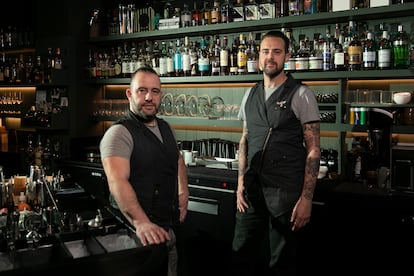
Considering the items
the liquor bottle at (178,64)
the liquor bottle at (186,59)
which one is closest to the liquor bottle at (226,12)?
the liquor bottle at (186,59)

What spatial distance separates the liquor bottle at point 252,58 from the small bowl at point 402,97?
118 cm

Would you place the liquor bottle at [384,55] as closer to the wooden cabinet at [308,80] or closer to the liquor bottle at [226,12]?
the wooden cabinet at [308,80]

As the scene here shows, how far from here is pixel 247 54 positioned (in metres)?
4.38

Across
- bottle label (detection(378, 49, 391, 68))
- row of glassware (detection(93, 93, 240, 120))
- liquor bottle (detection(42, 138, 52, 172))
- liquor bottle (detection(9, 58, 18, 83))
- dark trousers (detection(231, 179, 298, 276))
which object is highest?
liquor bottle (detection(9, 58, 18, 83))

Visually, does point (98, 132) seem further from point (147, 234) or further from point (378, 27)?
point (147, 234)

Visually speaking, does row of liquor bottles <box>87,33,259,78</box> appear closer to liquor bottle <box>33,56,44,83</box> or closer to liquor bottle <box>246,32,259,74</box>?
liquor bottle <box>246,32,259,74</box>

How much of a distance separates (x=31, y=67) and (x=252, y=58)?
Result: 2780 mm

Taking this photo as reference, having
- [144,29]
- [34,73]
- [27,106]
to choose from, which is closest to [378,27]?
[144,29]

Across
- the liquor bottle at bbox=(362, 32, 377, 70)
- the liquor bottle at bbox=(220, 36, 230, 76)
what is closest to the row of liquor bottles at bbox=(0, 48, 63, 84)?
the liquor bottle at bbox=(220, 36, 230, 76)

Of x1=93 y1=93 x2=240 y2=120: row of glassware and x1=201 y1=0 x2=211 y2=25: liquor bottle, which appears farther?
x1=201 y1=0 x2=211 y2=25: liquor bottle

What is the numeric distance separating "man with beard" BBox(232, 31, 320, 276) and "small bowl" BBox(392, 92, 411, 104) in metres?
0.91

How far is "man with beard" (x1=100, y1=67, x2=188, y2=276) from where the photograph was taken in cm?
221

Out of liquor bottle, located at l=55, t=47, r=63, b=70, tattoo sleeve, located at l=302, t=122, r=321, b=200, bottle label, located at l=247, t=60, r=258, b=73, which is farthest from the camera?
liquor bottle, located at l=55, t=47, r=63, b=70

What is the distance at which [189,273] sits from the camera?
3971 mm
